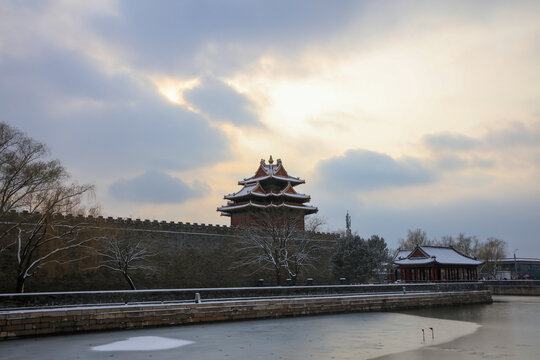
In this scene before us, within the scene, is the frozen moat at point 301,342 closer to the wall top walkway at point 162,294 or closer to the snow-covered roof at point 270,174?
the wall top walkway at point 162,294

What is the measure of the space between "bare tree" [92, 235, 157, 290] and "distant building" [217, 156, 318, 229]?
12.0 m

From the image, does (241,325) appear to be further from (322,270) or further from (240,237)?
(322,270)

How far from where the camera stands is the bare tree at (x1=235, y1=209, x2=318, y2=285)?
35312mm

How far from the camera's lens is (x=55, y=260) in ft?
78.0

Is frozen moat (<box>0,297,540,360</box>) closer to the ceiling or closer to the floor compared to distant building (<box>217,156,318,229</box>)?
closer to the floor

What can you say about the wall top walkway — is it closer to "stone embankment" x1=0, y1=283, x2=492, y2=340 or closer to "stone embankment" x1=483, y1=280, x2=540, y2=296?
"stone embankment" x1=0, y1=283, x2=492, y2=340

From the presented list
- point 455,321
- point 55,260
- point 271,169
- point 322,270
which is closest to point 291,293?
point 455,321

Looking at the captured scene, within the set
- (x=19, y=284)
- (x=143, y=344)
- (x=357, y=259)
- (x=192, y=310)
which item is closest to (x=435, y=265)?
(x=357, y=259)

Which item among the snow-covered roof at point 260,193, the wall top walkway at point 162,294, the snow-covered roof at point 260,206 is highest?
the snow-covered roof at point 260,193

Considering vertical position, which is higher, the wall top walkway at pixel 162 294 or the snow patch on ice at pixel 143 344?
the wall top walkway at pixel 162 294

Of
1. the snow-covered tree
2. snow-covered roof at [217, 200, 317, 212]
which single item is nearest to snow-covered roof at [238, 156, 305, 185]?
snow-covered roof at [217, 200, 317, 212]

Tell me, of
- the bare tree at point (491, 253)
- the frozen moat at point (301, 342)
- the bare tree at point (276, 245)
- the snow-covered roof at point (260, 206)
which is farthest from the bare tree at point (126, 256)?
the bare tree at point (491, 253)

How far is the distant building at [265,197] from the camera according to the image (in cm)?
4259

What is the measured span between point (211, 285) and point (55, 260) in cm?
1270
